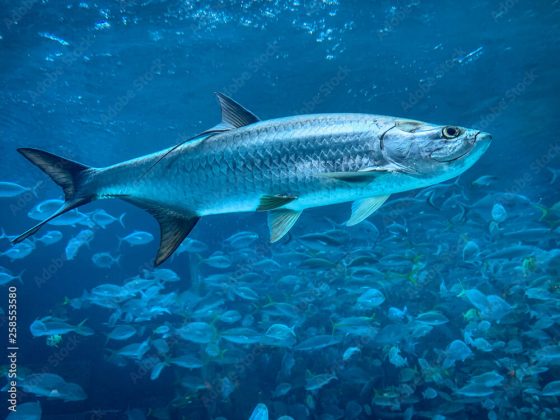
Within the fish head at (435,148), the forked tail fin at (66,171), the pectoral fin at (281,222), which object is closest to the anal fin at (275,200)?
the pectoral fin at (281,222)

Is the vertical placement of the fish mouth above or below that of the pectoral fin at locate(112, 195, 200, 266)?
→ above

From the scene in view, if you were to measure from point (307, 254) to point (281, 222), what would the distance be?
7.67 m

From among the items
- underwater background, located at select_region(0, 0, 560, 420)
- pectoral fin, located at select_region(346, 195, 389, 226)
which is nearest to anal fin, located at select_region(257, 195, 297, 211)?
pectoral fin, located at select_region(346, 195, 389, 226)

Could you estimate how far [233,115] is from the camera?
250 cm

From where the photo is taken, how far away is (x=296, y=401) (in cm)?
728

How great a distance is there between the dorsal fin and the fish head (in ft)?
3.26

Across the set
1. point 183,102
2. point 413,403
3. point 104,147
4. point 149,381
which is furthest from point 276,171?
point 104,147

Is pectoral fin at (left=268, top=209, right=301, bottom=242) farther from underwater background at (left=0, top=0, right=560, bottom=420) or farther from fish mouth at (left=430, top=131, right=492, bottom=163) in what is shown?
underwater background at (left=0, top=0, right=560, bottom=420)

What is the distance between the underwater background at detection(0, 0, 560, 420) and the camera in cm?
707

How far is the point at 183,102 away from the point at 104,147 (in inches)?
384

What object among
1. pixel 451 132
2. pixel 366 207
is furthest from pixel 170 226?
pixel 451 132

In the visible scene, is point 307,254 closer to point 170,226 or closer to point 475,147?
point 170,226

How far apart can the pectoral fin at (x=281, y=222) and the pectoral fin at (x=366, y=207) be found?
1.21 ft

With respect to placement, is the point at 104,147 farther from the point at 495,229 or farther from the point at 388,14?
the point at 495,229
